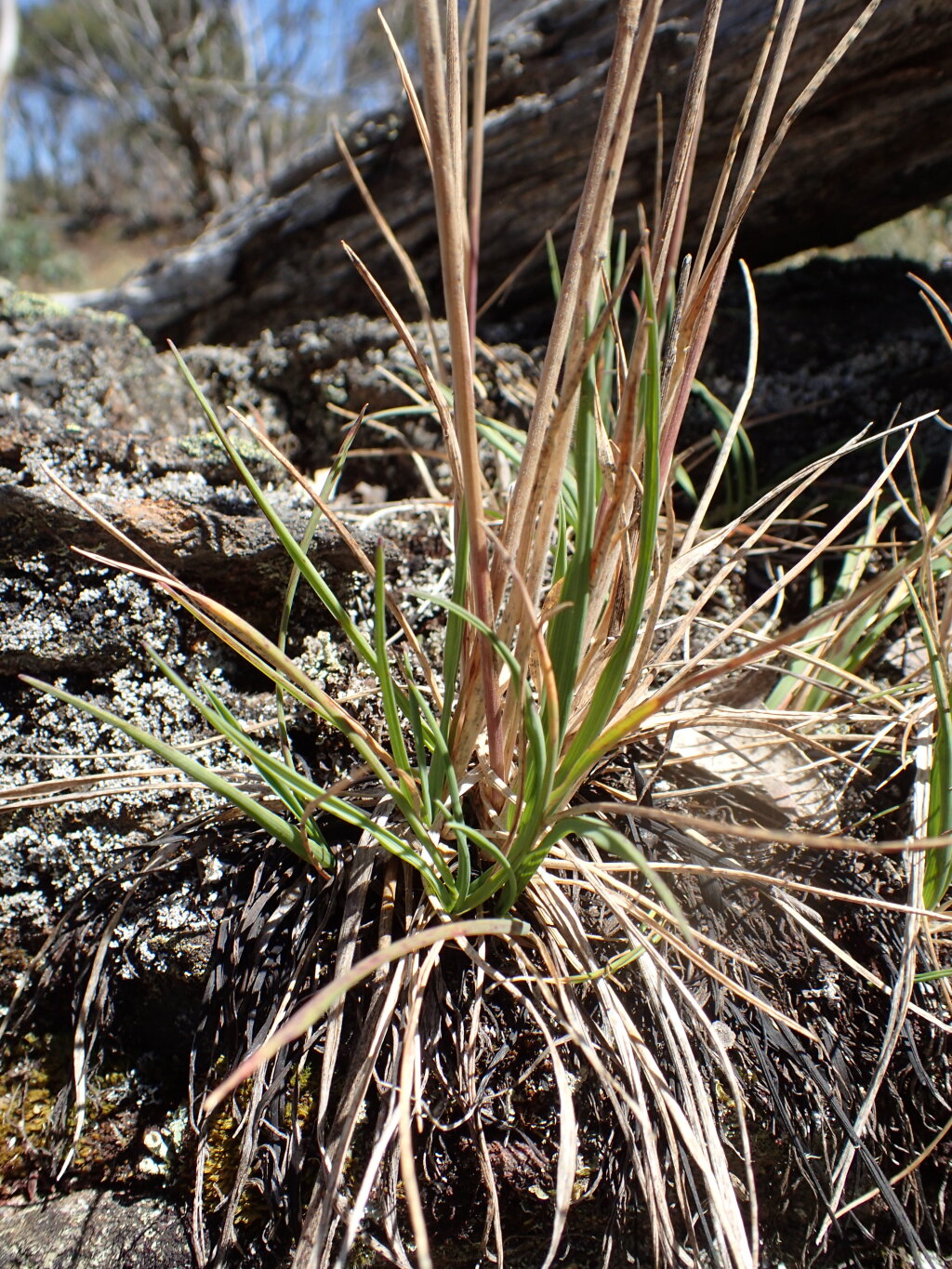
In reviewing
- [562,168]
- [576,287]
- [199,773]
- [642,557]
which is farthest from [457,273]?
[562,168]

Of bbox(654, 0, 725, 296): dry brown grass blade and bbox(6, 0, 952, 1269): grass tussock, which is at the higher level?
bbox(654, 0, 725, 296): dry brown grass blade

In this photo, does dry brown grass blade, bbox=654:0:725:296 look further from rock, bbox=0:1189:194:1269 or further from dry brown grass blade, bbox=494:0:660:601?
rock, bbox=0:1189:194:1269

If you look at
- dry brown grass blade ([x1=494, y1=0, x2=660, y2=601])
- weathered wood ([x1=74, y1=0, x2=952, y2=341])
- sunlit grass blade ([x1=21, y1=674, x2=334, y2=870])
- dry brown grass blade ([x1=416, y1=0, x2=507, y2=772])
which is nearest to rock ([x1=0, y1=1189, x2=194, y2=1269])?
sunlit grass blade ([x1=21, y1=674, x2=334, y2=870])

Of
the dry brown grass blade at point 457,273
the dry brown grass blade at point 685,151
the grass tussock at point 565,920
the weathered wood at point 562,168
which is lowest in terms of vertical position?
the grass tussock at point 565,920

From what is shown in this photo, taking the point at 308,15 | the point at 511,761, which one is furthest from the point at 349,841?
the point at 308,15

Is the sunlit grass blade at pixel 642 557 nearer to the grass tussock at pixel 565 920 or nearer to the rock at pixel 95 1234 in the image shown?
the grass tussock at pixel 565 920

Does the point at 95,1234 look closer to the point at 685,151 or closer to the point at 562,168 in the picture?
the point at 685,151

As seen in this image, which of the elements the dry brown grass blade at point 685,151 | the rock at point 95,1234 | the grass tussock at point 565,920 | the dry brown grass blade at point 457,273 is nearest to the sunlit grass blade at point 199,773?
the grass tussock at point 565,920

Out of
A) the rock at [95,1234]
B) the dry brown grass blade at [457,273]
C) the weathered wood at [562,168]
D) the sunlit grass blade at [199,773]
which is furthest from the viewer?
the weathered wood at [562,168]
